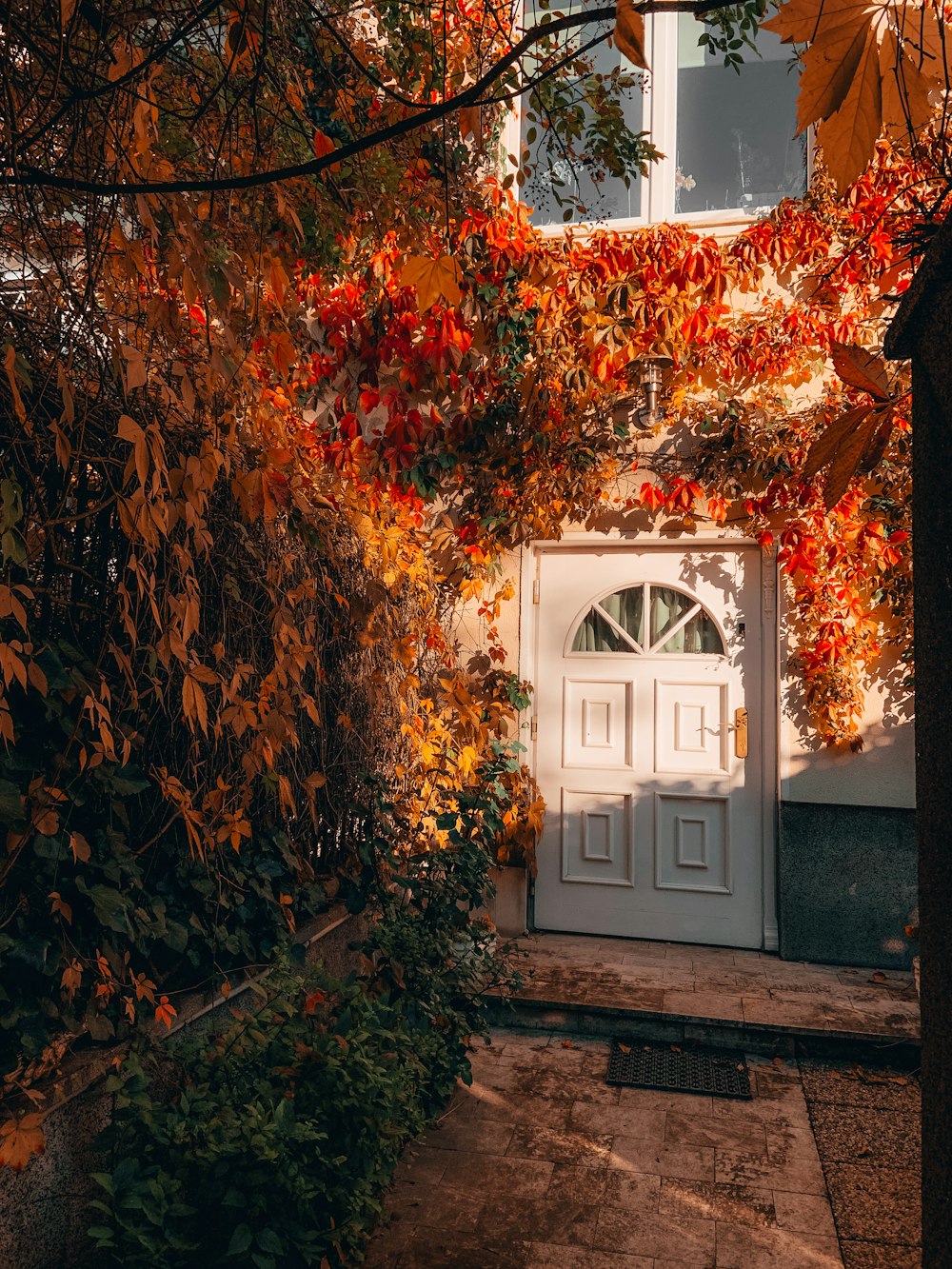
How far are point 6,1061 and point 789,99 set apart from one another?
6112 mm

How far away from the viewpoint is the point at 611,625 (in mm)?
5648

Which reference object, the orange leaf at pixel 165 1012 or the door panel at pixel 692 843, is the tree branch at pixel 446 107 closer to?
the orange leaf at pixel 165 1012

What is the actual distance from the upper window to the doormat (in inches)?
179

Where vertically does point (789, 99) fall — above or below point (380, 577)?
above

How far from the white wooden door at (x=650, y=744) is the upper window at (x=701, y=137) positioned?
6.81ft

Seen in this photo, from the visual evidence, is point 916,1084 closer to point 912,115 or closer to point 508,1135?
point 508,1135

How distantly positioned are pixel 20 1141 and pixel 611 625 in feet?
13.8

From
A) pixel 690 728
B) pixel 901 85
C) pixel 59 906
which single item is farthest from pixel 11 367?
pixel 690 728

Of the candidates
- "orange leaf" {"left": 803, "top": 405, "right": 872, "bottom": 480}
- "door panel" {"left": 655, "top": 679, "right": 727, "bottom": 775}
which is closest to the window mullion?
"door panel" {"left": 655, "top": 679, "right": 727, "bottom": 775}

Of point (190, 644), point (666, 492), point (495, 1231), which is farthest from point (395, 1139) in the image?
point (666, 492)

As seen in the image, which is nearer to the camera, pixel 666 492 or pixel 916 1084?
pixel 916 1084

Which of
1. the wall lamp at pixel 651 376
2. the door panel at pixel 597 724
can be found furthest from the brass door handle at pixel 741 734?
the wall lamp at pixel 651 376

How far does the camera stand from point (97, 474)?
7.97 ft

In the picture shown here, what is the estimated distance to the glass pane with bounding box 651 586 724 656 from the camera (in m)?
5.49
